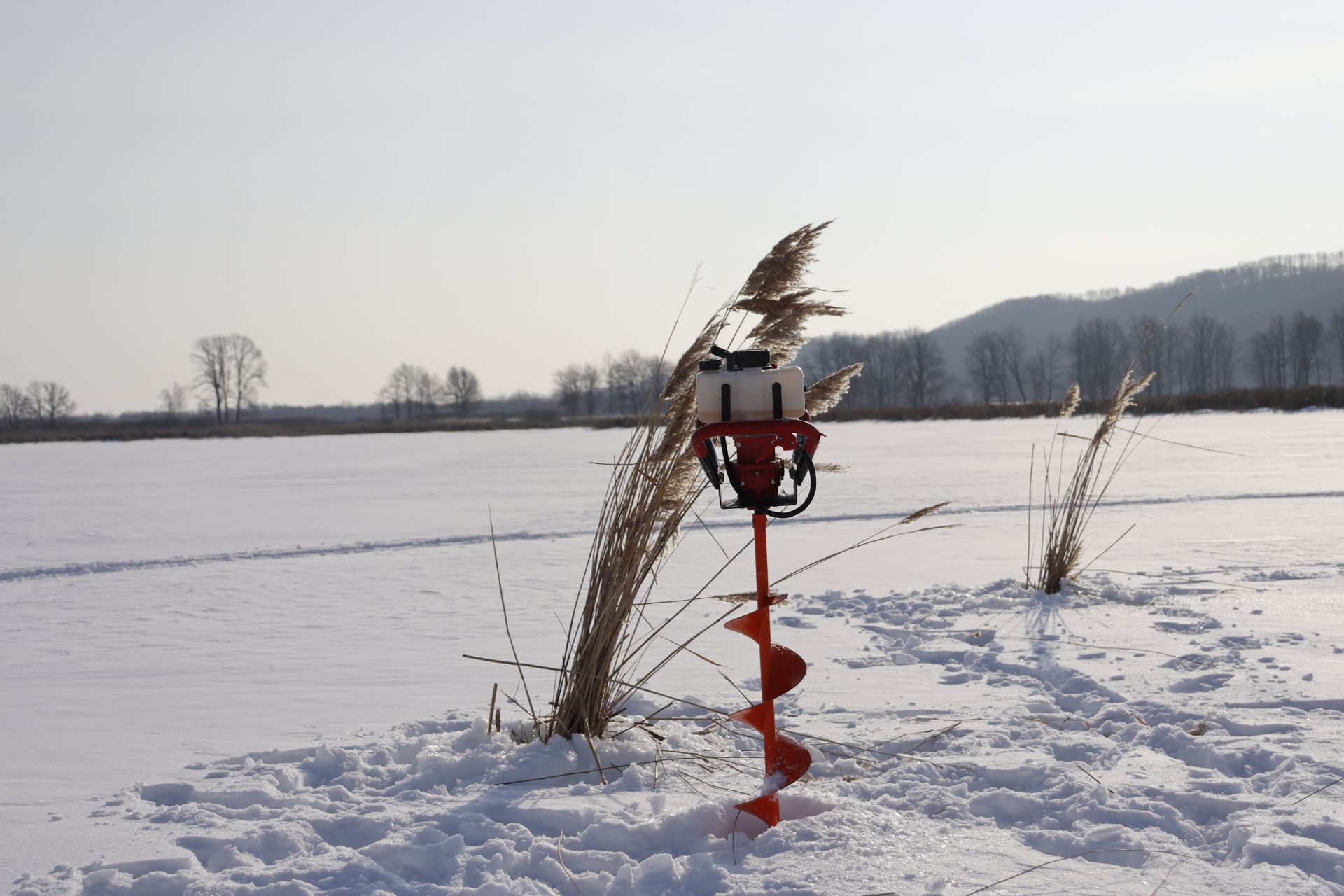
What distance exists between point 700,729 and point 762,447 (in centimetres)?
130

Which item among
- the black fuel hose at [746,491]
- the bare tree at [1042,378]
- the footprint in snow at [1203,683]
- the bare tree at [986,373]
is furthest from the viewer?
the bare tree at [1042,378]

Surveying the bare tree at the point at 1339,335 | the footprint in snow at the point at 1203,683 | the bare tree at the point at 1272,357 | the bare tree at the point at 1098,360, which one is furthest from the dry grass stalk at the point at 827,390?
the bare tree at the point at 1339,335

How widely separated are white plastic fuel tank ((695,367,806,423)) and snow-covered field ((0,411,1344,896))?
3.31 ft

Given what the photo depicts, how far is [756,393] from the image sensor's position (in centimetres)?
227

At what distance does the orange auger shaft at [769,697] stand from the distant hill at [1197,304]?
487 feet

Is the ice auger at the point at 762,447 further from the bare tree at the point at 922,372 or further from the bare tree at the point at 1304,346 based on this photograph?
the bare tree at the point at 1304,346

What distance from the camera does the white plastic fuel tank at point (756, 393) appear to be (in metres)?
2.27

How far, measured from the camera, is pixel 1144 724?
3090mm

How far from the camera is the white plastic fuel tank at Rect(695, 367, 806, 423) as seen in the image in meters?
2.27

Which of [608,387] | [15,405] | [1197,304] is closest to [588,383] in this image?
[608,387]

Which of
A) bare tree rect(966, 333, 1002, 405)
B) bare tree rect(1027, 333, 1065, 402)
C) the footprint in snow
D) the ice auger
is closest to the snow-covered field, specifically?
the footprint in snow

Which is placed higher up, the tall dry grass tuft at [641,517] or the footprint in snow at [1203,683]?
the tall dry grass tuft at [641,517]

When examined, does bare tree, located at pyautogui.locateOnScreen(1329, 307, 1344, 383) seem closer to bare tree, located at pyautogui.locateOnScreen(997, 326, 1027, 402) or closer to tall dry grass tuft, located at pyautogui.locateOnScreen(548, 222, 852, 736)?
bare tree, located at pyautogui.locateOnScreen(997, 326, 1027, 402)

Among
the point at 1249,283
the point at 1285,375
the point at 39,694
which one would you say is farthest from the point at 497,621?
the point at 1249,283
